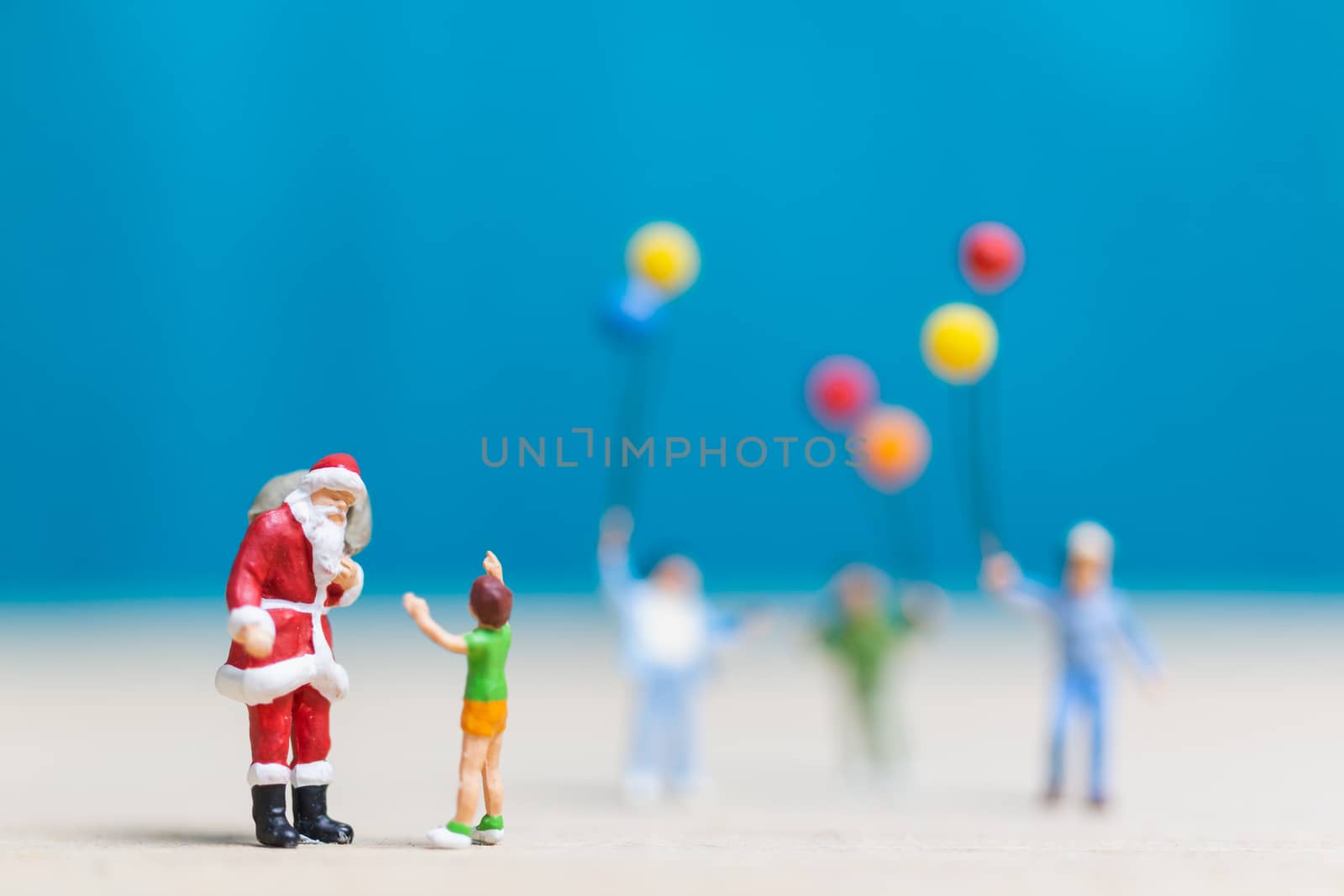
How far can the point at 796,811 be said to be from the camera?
15.4 feet

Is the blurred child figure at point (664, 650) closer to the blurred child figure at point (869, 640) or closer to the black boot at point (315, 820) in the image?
the blurred child figure at point (869, 640)

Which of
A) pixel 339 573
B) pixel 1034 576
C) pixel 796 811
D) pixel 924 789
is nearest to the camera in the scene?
pixel 339 573

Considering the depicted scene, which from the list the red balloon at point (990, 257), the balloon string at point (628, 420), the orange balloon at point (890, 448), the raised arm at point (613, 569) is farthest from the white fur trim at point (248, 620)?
the balloon string at point (628, 420)

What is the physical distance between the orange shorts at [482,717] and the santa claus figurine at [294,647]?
369mm

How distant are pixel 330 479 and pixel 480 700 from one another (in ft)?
2.16

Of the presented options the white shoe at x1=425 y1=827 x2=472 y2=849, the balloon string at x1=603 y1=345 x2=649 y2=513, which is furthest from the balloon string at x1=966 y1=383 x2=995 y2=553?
the white shoe at x1=425 y1=827 x2=472 y2=849

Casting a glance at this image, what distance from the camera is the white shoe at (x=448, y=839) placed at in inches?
137

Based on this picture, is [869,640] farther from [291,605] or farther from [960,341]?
[291,605]

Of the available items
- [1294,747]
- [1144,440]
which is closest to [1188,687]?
[1294,747]

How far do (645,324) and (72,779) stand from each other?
2.58 m

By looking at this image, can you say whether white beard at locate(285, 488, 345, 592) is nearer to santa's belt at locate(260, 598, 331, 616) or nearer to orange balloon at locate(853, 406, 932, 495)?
santa's belt at locate(260, 598, 331, 616)

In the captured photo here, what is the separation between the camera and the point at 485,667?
11.5ft

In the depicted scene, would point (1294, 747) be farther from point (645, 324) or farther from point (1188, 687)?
point (645, 324)

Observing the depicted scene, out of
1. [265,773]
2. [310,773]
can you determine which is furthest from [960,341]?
[265,773]
